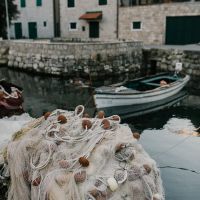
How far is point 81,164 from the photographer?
16.1 feet

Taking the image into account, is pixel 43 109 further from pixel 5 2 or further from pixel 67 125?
pixel 5 2

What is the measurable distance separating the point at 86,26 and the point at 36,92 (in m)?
16.3

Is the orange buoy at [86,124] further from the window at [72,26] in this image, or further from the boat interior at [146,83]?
the window at [72,26]

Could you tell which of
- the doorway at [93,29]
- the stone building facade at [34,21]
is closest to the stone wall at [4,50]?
the doorway at [93,29]

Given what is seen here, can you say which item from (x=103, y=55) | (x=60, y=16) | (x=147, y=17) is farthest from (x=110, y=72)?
(x=60, y=16)

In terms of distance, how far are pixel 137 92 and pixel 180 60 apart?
32.6 feet

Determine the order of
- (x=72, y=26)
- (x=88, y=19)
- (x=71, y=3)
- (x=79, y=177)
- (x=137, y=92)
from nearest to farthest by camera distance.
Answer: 1. (x=79, y=177)
2. (x=137, y=92)
3. (x=88, y=19)
4. (x=71, y=3)
5. (x=72, y=26)

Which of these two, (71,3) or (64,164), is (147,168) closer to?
(64,164)

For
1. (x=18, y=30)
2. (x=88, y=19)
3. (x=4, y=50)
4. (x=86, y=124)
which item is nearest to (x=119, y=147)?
(x=86, y=124)

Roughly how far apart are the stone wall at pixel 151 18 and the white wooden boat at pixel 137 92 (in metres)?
11.0

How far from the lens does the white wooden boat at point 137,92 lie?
1598 centimetres

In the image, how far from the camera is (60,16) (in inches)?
1469

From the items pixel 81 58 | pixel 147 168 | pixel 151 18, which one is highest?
pixel 151 18

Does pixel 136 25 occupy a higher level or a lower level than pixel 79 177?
higher
